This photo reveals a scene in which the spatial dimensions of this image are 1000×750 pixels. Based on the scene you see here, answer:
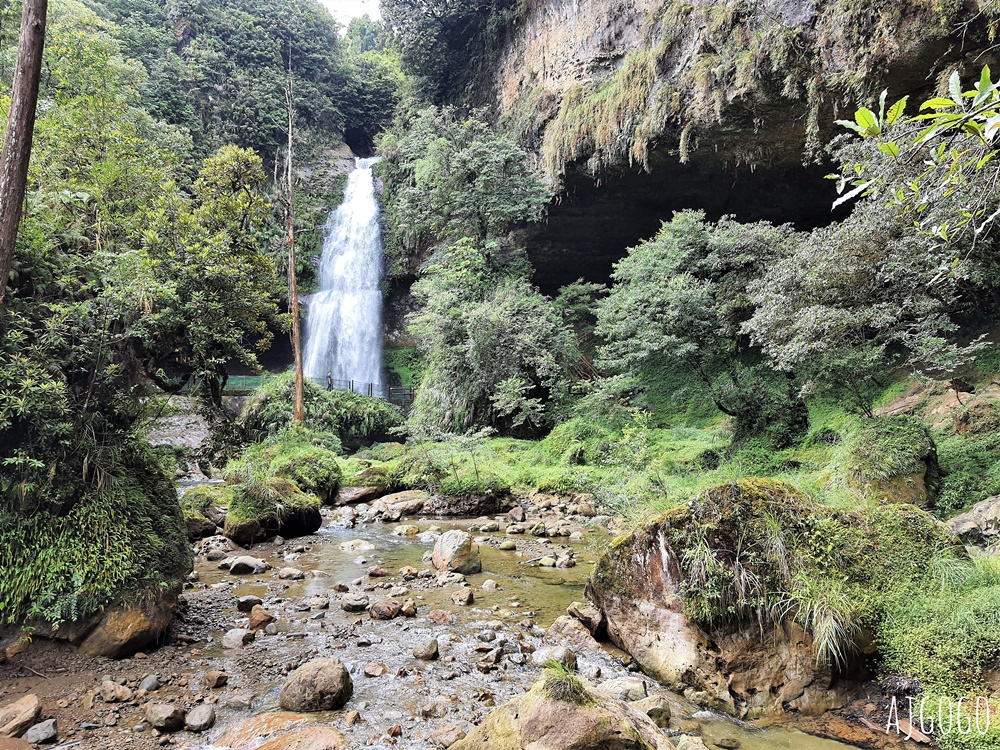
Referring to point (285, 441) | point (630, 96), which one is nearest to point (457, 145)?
point (630, 96)

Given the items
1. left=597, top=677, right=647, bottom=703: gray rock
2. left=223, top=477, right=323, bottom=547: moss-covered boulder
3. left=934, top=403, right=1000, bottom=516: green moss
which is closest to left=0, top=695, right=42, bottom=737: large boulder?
left=597, top=677, right=647, bottom=703: gray rock

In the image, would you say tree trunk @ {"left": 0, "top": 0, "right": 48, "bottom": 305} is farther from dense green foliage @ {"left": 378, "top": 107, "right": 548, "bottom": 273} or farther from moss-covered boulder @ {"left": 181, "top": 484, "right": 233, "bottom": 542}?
dense green foliage @ {"left": 378, "top": 107, "right": 548, "bottom": 273}

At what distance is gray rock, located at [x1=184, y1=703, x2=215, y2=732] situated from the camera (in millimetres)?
3359

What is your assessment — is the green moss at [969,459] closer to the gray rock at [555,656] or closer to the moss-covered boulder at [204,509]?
the gray rock at [555,656]

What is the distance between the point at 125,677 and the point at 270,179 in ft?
95.4

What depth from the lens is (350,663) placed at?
4.34 m

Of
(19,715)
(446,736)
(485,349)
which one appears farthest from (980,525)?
(485,349)

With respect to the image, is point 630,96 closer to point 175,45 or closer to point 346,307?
point 346,307

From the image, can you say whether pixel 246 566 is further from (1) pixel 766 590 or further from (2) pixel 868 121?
(2) pixel 868 121

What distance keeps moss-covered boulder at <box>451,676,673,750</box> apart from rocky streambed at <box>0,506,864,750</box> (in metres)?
0.34

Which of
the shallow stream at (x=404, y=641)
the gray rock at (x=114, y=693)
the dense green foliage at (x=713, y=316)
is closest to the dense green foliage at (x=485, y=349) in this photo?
the dense green foliage at (x=713, y=316)

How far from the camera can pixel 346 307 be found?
82.4ft

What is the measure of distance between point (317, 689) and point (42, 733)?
1555 millimetres

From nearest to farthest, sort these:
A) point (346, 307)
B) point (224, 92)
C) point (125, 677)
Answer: point (125, 677)
point (346, 307)
point (224, 92)
